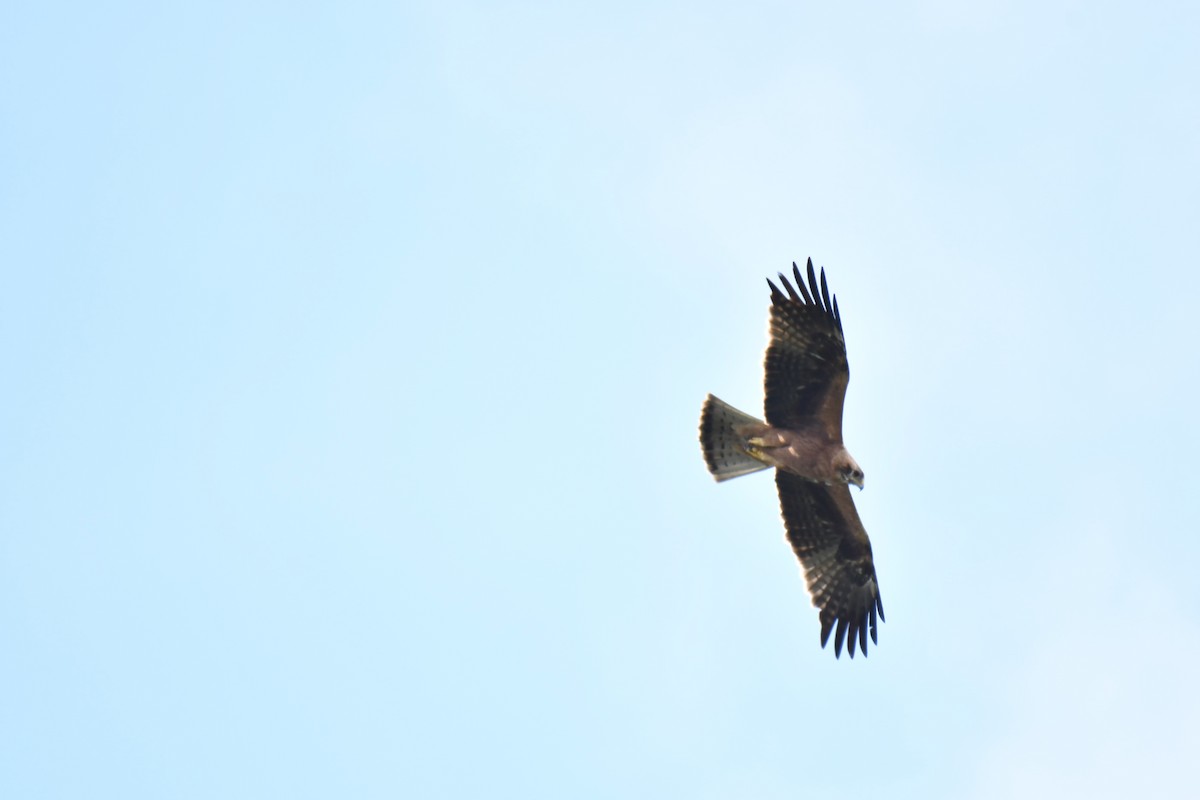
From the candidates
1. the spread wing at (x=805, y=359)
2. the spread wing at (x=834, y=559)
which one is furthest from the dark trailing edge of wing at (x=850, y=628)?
the spread wing at (x=805, y=359)

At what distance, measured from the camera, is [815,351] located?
1376 centimetres

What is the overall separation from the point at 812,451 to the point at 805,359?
3.06 ft

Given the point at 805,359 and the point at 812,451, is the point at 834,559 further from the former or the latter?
the point at 805,359

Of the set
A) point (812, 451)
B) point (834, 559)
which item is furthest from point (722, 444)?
point (834, 559)

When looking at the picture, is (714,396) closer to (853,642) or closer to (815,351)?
(815,351)

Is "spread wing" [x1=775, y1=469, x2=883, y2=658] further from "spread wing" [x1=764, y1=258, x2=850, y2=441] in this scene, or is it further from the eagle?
"spread wing" [x1=764, y1=258, x2=850, y2=441]

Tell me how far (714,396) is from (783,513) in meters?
1.64

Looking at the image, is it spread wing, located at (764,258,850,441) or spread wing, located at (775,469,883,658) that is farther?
spread wing, located at (775,469,883,658)

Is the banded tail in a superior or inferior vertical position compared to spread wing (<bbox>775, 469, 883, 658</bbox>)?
superior

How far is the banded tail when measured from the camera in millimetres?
14281

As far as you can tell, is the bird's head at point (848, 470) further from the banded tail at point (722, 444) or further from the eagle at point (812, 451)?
the banded tail at point (722, 444)

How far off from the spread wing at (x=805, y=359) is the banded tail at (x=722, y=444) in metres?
0.45

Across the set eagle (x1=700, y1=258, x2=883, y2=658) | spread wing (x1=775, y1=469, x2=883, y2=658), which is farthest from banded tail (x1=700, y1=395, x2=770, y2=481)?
spread wing (x1=775, y1=469, x2=883, y2=658)

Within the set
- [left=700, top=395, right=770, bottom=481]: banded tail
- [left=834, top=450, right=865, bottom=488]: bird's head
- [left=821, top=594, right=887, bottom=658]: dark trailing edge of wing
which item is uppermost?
[left=700, top=395, right=770, bottom=481]: banded tail
